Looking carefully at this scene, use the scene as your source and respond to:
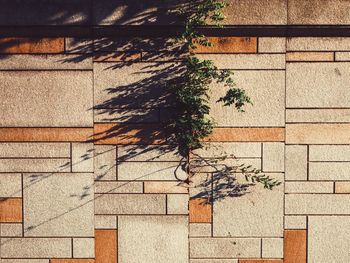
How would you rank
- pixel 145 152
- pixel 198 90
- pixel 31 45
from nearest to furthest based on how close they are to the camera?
pixel 198 90 < pixel 31 45 < pixel 145 152

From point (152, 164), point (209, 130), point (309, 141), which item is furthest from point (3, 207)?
point (309, 141)

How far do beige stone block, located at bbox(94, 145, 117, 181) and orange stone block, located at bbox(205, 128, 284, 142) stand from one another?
1.32 meters

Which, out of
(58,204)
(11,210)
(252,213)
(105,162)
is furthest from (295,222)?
(11,210)

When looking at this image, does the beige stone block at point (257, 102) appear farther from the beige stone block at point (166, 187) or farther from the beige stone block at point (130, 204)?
the beige stone block at point (130, 204)

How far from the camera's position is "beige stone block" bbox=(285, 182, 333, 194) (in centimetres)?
491

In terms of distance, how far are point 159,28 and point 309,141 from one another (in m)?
2.52

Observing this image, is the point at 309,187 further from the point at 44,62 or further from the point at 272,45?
the point at 44,62

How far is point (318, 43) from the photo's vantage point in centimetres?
477

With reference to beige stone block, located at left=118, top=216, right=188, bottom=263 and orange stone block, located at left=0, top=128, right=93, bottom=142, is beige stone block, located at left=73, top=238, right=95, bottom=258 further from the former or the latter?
orange stone block, located at left=0, top=128, right=93, bottom=142

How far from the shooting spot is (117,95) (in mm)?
4809

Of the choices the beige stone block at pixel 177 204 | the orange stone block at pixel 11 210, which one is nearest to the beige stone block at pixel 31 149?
the orange stone block at pixel 11 210

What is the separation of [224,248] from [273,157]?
1.42m

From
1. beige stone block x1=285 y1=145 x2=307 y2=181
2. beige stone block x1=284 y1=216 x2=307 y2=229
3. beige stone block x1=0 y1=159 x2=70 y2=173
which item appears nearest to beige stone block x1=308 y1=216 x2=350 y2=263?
beige stone block x1=284 y1=216 x2=307 y2=229

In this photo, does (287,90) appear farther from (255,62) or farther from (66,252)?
(66,252)
